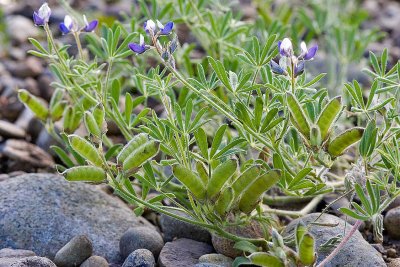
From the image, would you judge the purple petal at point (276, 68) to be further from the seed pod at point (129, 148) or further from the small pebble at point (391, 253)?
the small pebble at point (391, 253)

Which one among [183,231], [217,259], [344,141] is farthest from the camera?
[183,231]

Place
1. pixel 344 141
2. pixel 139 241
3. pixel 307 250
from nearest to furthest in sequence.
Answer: pixel 307 250
pixel 344 141
pixel 139 241

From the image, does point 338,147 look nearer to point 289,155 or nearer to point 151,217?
point 289,155

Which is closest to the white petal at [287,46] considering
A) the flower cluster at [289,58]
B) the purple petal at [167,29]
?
the flower cluster at [289,58]

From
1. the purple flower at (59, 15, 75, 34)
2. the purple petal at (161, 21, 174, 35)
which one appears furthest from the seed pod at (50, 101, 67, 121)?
the purple petal at (161, 21, 174, 35)

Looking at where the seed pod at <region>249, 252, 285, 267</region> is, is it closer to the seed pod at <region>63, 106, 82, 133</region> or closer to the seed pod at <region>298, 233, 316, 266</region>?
the seed pod at <region>298, 233, 316, 266</region>

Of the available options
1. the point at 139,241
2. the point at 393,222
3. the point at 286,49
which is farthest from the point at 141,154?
the point at 393,222

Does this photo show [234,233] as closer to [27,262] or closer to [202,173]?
[202,173]
